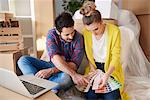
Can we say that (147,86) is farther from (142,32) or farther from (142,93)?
(142,32)

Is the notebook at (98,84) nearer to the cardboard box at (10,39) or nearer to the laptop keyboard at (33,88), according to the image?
the laptop keyboard at (33,88)

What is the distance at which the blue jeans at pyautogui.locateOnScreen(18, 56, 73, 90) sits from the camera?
1.61 metres

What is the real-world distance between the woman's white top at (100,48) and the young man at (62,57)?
101mm

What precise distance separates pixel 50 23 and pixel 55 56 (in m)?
1.46

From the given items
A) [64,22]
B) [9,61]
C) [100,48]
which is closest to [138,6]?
[100,48]

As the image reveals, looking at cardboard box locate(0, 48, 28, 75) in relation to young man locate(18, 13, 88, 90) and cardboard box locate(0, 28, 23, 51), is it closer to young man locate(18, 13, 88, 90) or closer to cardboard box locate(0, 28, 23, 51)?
cardboard box locate(0, 28, 23, 51)

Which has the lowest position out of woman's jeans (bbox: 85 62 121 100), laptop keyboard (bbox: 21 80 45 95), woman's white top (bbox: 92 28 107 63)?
woman's jeans (bbox: 85 62 121 100)

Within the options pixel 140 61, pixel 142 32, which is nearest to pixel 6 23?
pixel 140 61

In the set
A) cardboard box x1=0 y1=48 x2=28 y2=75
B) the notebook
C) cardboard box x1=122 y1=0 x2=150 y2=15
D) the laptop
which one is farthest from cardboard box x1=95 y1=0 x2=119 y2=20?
the laptop

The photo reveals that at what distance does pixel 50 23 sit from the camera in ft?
10.0

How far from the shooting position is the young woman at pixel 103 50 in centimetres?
159

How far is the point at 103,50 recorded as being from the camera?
1.67 meters

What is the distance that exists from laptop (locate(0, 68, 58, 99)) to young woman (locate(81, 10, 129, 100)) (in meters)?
0.53

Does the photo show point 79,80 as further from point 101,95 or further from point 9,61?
point 9,61
